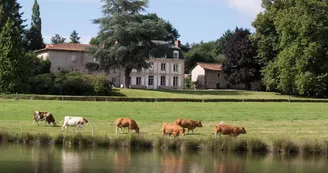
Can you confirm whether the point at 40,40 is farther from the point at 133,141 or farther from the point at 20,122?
the point at 133,141

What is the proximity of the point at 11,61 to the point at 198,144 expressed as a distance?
41.3 metres

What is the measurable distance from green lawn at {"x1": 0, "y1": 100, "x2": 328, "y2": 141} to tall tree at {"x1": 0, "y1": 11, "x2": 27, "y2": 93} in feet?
35.1

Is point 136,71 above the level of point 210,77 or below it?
above

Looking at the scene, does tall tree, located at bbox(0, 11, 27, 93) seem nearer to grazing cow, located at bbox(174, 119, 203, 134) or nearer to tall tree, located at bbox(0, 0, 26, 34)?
tall tree, located at bbox(0, 0, 26, 34)

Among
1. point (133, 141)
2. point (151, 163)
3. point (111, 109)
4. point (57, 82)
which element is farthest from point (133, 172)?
point (57, 82)

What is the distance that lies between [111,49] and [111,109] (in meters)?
31.2

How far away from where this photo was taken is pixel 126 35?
79.6 metres

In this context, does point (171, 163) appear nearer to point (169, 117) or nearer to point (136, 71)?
point (169, 117)

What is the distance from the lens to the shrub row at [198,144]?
2942 cm

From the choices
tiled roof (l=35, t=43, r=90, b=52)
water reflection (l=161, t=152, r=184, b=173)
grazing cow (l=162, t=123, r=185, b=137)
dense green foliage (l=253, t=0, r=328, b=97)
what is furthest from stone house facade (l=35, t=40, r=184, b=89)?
water reflection (l=161, t=152, r=184, b=173)

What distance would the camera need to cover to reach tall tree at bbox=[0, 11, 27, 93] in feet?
209

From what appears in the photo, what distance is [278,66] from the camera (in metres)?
80.6

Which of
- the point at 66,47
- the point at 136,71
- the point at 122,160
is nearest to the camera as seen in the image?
the point at 122,160

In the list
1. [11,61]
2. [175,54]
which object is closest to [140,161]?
[11,61]
